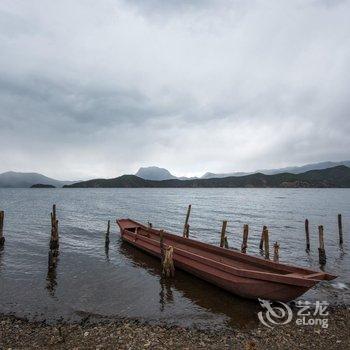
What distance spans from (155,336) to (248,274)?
5319 mm

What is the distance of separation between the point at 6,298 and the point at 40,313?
2.96m

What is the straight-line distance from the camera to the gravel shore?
10.9 metres

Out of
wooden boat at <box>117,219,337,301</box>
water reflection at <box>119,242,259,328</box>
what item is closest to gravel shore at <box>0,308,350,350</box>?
water reflection at <box>119,242,259,328</box>

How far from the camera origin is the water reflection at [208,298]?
539 inches

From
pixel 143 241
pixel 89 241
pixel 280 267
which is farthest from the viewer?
pixel 89 241

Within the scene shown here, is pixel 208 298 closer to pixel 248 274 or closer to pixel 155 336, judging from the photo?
pixel 248 274

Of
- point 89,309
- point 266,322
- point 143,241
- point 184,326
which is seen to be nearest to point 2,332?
point 89,309

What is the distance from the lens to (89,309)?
14.5 metres

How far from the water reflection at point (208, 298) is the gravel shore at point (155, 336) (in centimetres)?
123

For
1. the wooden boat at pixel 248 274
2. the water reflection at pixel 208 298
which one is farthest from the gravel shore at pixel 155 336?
the wooden boat at pixel 248 274

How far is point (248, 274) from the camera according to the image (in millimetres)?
14586

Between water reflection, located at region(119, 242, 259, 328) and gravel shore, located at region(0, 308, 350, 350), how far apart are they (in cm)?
123

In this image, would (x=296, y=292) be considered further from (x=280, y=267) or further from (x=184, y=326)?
(x=184, y=326)

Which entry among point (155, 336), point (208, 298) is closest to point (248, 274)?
point (208, 298)
